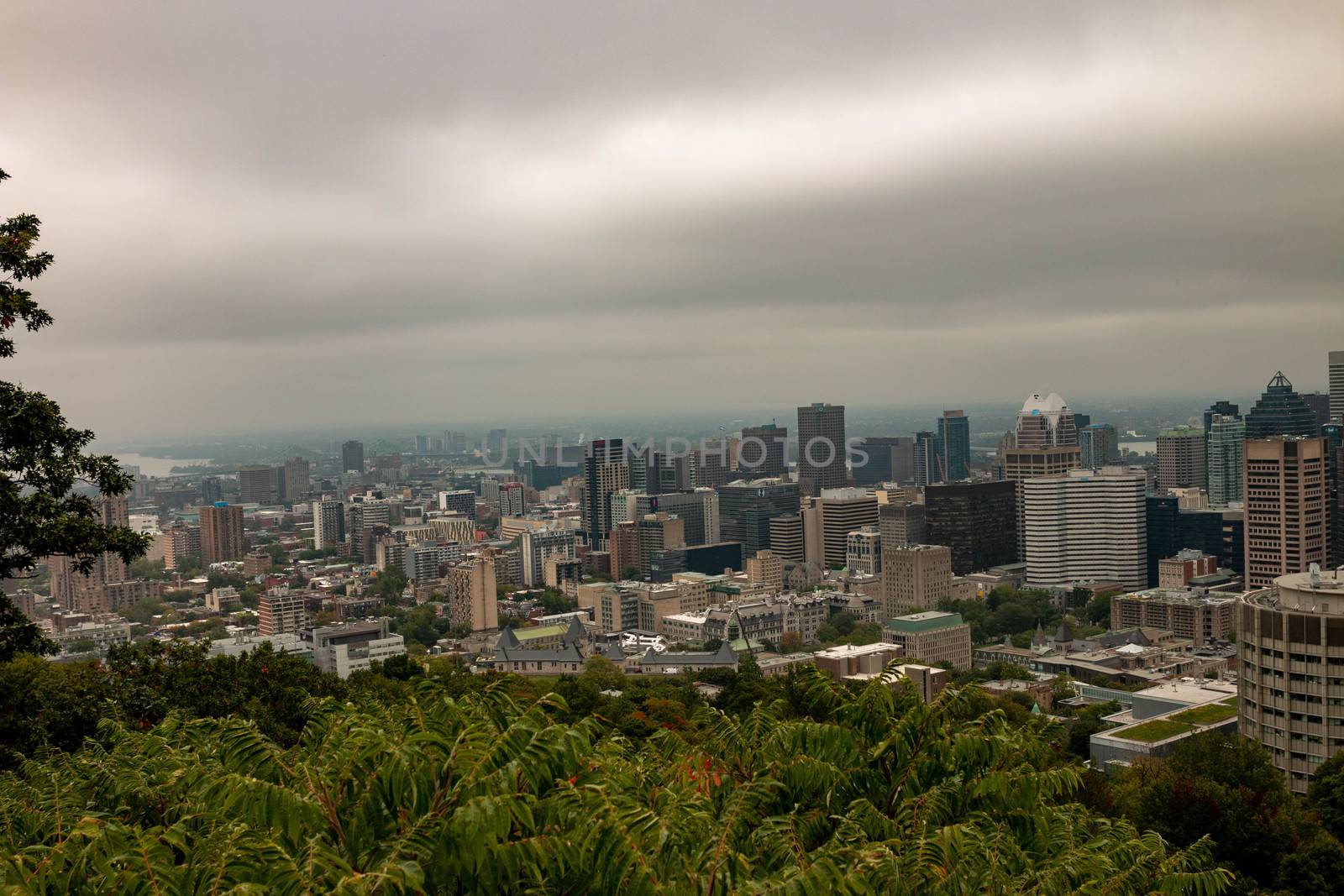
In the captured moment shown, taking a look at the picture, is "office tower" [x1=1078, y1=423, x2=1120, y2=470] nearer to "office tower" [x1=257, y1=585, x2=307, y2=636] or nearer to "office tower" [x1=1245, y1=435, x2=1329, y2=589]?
"office tower" [x1=1245, y1=435, x2=1329, y2=589]

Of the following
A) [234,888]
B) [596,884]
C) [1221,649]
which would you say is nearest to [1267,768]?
[596,884]

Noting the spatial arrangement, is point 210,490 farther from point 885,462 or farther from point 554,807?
point 554,807

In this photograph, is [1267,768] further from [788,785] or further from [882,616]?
[882,616]

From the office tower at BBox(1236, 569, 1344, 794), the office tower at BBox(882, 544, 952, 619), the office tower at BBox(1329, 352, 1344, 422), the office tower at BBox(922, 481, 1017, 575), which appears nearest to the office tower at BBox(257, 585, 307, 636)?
the office tower at BBox(882, 544, 952, 619)

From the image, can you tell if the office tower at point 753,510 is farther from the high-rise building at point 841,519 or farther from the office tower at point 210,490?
the office tower at point 210,490

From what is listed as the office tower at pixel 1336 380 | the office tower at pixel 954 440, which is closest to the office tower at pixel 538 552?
the office tower at pixel 954 440
